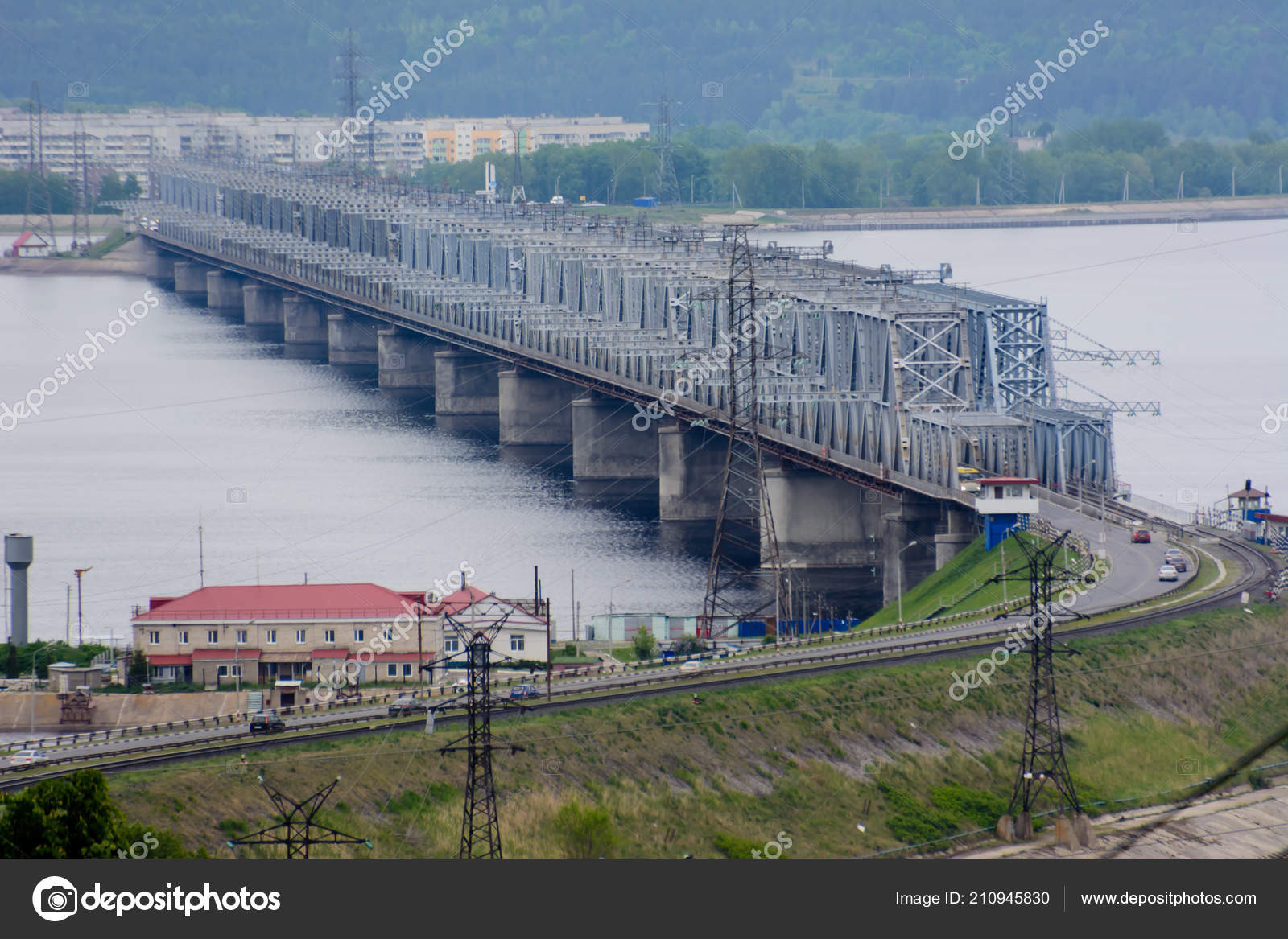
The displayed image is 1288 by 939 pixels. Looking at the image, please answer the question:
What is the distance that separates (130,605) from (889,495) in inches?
1124

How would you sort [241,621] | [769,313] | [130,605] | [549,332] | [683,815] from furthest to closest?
1. [549,332]
2. [769,313]
3. [130,605]
4. [241,621]
5. [683,815]

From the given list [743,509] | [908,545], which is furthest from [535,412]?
[908,545]

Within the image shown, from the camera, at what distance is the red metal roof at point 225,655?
2539 inches

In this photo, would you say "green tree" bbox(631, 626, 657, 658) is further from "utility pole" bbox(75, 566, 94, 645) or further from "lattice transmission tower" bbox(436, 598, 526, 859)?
"utility pole" bbox(75, 566, 94, 645)

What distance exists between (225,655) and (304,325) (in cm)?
12265

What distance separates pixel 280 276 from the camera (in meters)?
189

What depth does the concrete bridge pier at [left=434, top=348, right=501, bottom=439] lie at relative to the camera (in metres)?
142

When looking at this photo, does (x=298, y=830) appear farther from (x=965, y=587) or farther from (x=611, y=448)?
(x=611, y=448)

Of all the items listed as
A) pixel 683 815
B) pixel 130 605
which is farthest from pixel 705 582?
pixel 683 815

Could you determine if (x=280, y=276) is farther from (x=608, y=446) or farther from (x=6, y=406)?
(x=608, y=446)

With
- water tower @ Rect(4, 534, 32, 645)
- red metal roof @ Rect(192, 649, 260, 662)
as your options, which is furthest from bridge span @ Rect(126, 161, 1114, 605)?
water tower @ Rect(4, 534, 32, 645)

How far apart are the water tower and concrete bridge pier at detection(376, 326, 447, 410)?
79649 mm

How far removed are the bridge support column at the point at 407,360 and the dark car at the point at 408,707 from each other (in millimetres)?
101433

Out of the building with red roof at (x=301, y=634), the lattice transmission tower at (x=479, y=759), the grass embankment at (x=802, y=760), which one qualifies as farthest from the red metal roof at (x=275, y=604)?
the grass embankment at (x=802, y=760)
